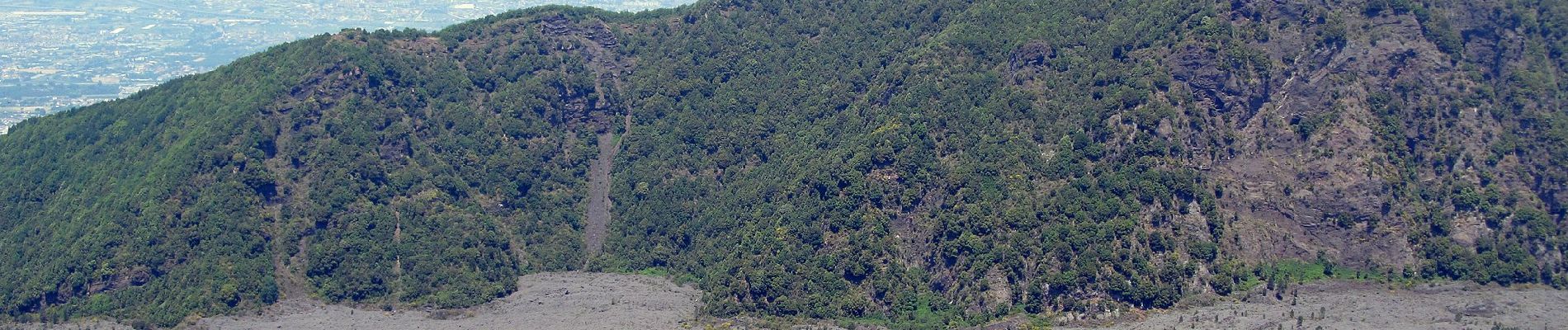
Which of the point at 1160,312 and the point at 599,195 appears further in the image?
the point at 599,195

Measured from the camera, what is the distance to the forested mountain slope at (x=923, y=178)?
153750 millimetres

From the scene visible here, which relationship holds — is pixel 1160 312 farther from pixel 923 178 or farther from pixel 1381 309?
pixel 923 178

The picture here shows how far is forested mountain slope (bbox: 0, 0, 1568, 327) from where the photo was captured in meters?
154

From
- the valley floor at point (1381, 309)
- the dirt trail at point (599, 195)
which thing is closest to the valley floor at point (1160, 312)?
the valley floor at point (1381, 309)

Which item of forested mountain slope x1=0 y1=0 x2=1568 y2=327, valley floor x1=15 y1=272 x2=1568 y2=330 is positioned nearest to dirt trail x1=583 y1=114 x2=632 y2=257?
forested mountain slope x1=0 y1=0 x2=1568 y2=327

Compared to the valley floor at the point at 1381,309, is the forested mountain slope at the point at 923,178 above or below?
above

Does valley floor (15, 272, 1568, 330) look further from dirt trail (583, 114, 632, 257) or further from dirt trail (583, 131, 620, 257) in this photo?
dirt trail (583, 114, 632, 257)

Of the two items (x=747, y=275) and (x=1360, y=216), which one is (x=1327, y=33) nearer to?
(x=1360, y=216)

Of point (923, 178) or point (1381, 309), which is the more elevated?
point (923, 178)

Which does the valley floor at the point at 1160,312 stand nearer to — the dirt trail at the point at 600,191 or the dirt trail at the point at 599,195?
the dirt trail at the point at 599,195

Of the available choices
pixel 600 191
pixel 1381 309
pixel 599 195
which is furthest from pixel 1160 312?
pixel 600 191

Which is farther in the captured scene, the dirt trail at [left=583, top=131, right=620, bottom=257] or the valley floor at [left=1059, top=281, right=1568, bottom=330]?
the dirt trail at [left=583, top=131, right=620, bottom=257]

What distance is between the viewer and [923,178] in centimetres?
16050

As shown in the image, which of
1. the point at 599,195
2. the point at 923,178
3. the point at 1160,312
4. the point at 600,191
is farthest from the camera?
the point at 600,191
